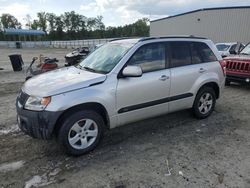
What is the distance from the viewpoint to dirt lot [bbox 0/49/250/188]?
3.50 m

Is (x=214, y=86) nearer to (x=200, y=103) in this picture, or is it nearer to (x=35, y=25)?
(x=200, y=103)

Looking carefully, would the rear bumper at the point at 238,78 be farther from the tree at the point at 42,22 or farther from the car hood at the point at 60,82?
the tree at the point at 42,22

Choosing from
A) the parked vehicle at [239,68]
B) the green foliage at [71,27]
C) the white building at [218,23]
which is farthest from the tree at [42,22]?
the parked vehicle at [239,68]

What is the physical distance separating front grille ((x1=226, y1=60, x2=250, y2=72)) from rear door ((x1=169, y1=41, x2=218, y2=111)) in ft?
11.2

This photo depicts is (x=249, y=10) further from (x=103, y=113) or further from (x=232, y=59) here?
(x=103, y=113)

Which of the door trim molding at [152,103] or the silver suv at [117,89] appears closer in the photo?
the silver suv at [117,89]

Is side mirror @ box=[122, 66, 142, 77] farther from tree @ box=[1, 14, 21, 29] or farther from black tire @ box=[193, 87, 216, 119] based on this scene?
tree @ box=[1, 14, 21, 29]

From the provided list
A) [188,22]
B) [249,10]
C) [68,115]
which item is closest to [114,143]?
[68,115]

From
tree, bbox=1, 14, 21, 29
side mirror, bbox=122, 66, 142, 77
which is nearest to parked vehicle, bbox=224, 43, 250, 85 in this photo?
side mirror, bbox=122, 66, 142, 77

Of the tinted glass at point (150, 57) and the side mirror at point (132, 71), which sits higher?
the tinted glass at point (150, 57)

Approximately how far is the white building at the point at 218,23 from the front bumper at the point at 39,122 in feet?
98.9

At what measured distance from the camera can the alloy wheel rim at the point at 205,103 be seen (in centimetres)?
568

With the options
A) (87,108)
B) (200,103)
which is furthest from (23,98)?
(200,103)

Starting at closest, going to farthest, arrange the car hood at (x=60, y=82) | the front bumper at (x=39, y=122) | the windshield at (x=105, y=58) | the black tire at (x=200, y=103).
→ 1. the front bumper at (x=39, y=122)
2. the car hood at (x=60, y=82)
3. the windshield at (x=105, y=58)
4. the black tire at (x=200, y=103)
